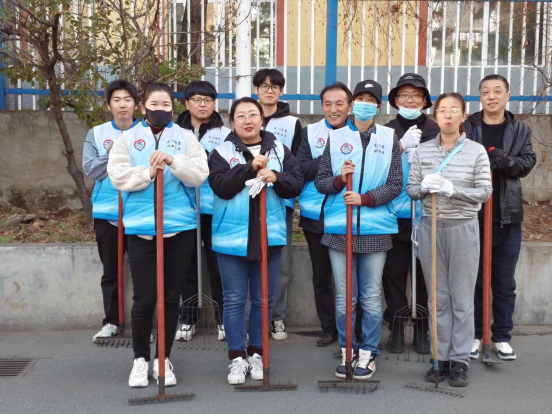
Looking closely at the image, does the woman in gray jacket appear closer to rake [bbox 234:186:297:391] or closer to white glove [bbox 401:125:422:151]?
white glove [bbox 401:125:422:151]

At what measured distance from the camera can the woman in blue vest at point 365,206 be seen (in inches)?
182

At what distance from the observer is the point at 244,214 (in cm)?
448

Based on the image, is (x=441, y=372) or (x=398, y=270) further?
(x=398, y=270)

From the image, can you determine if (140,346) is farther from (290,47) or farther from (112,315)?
(290,47)

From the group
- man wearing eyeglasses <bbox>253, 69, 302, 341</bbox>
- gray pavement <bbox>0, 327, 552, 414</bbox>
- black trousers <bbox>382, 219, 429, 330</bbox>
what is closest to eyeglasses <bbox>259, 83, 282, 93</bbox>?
man wearing eyeglasses <bbox>253, 69, 302, 341</bbox>

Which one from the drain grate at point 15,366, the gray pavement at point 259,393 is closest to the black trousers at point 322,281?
the gray pavement at point 259,393

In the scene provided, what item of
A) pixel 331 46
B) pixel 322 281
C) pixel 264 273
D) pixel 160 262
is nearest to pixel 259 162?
pixel 264 273

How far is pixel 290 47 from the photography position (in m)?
7.60

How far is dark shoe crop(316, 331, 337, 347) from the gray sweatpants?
101 cm

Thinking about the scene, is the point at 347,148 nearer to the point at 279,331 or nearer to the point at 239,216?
the point at 239,216

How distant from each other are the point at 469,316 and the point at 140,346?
2108mm

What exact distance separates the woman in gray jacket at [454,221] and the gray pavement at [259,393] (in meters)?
0.29

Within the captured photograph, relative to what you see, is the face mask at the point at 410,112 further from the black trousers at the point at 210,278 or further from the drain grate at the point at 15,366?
the drain grate at the point at 15,366

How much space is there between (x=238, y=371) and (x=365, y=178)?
149cm
